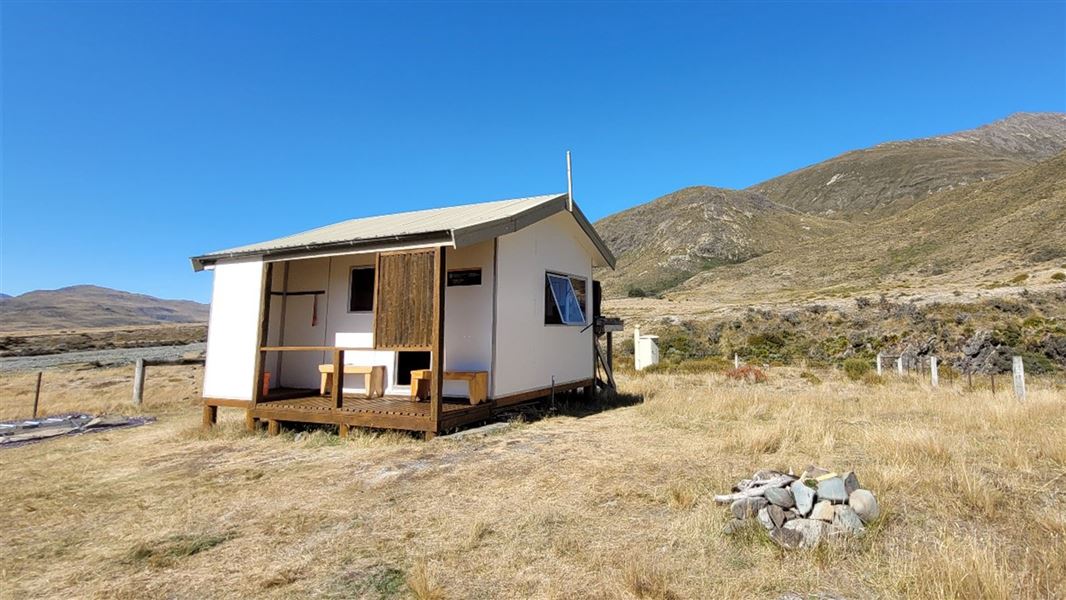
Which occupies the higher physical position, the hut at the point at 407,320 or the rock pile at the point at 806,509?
the hut at the point at 407,320

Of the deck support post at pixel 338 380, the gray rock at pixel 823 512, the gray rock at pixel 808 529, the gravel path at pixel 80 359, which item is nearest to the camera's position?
the gray rock at pixel 808 529

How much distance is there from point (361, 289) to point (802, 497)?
28.4 ft

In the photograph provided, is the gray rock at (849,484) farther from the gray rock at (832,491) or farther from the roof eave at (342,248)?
the roof eave at (342,248)

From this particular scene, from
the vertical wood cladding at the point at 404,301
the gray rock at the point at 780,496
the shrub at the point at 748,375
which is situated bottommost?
the gray rock at the point at 780,496

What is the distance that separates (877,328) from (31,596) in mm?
27688

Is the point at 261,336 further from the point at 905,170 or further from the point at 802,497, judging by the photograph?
the point at 905,170

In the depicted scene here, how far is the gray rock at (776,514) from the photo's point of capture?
405 centimetres

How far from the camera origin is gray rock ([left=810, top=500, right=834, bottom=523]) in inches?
158

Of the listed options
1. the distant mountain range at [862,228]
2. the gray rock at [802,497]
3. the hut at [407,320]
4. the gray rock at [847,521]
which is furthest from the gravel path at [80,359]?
the distant mountain range at [862,228]

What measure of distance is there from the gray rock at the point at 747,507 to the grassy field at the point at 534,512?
185mm

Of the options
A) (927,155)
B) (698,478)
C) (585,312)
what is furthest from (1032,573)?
(927,155)

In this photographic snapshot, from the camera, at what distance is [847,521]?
13.0ft

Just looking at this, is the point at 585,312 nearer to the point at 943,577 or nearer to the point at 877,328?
the point at 943,577

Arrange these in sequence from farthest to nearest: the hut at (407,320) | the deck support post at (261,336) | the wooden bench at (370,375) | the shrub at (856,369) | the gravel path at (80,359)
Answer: the gravel path at (80,359) → the shrub at (856,369) → the wooden bench at (370,375) → the deck support post at (261,336) → the hut at (407,320)
